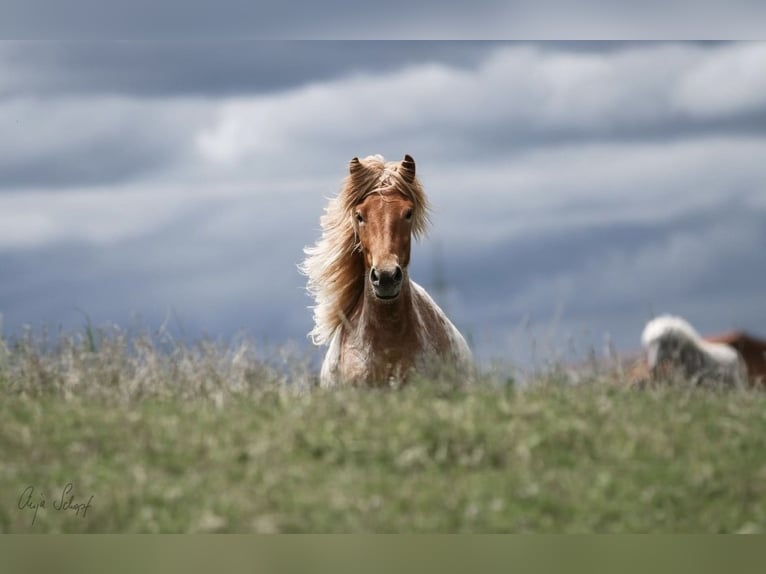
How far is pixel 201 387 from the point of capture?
32.8ft

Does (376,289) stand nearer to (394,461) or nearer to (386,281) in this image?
(386,281)

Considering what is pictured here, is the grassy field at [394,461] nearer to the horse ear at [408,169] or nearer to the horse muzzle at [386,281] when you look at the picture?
the horse muzzle at [386,281]

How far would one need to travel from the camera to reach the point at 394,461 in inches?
303

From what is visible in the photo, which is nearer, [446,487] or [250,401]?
[446,487]

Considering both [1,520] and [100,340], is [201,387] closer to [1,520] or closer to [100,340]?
[100,340]

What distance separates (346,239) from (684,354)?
3968 millimetres

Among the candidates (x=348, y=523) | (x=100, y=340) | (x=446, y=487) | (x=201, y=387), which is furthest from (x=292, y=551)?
(x=100, y=340)

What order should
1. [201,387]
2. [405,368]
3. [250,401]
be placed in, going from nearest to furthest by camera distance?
[250,401]
[201,387]
[405,368]

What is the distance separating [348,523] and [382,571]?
614 millimetres

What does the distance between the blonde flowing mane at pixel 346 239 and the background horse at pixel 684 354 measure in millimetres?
2850

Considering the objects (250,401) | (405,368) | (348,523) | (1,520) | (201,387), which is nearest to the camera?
(348,523)

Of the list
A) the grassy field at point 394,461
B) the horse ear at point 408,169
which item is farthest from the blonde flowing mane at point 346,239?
the grassy field at point 394,461

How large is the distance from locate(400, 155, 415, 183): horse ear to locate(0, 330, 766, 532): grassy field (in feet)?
8.85

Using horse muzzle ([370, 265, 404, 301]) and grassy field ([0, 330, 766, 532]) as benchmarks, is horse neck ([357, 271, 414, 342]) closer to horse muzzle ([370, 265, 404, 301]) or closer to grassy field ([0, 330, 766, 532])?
horse muzzle ([370, 265, 404, 301])
